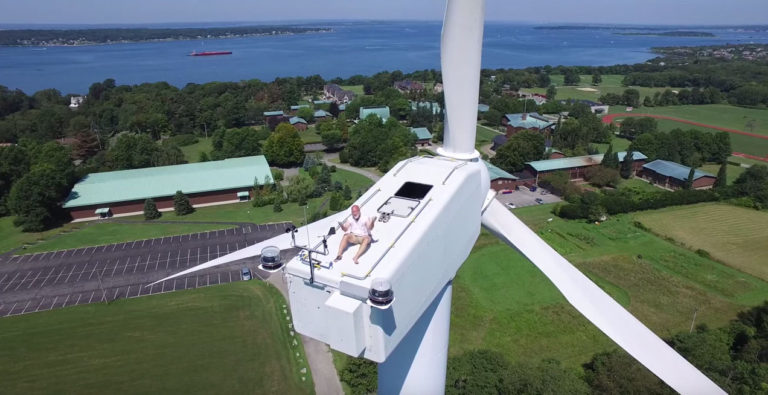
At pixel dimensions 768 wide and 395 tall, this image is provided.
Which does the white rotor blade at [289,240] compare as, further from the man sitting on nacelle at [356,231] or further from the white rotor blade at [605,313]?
the white rotor blade at [605,313]

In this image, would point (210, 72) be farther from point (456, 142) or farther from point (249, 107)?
point (456, 142)

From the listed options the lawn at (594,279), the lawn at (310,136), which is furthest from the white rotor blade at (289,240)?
the lawn at (310,136)

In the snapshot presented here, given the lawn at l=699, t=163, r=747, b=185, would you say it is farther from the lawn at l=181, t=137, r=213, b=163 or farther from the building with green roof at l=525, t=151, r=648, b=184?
the lawn at l=181, t=137, r=213, b=163

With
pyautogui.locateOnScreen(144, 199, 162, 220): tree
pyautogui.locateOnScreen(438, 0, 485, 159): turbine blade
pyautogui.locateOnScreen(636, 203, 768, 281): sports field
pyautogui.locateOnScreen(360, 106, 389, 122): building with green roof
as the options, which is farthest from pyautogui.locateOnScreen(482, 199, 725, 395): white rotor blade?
pyautogui.locateOnScreen(360, 106, 389, 122): building with green roof

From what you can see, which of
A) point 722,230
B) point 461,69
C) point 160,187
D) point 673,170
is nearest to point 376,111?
point 160,187

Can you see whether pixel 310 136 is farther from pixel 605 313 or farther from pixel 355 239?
pixel 605 313

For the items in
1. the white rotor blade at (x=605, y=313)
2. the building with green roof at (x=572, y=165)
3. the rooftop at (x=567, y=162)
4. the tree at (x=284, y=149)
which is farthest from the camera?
the tree at (x=284, y=149)
